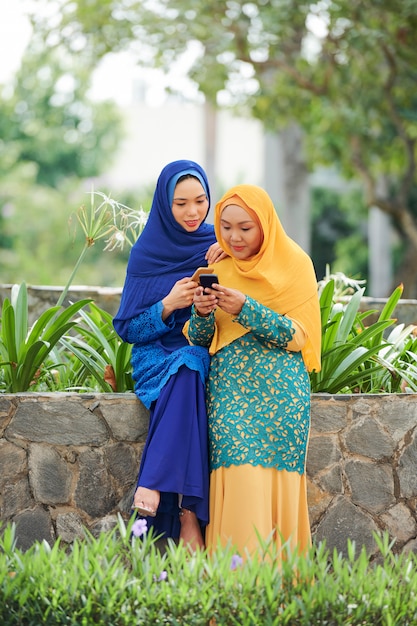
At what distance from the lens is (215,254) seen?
12.9 feet

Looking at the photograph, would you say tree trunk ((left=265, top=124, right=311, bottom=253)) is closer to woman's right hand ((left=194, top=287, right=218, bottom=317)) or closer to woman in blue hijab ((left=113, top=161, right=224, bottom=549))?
woman in blue hijab ((left=113, top=161, right=224, bottom=549))

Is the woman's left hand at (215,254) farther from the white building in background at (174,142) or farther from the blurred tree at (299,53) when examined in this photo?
the white building in background at (174,142)

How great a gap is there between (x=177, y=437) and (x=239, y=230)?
0.81 meters

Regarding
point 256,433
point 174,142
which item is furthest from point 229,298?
point 174,142

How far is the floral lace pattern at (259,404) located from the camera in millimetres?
3703

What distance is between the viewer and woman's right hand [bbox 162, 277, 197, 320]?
3938mm

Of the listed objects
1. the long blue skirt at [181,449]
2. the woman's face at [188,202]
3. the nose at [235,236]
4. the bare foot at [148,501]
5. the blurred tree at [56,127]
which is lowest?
the bare foot at [148,501]

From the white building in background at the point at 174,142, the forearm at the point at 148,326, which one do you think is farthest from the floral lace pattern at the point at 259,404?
the white building in background at the point at 174,142

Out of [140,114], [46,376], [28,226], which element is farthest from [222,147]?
[46,376]

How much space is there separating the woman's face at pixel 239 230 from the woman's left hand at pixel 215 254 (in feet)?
0.62

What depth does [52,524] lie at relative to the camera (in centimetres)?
427

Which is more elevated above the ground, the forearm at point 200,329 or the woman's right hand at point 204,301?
the woman's right hand at point 204,301

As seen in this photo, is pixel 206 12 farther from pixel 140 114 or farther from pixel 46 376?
pixel 140 114

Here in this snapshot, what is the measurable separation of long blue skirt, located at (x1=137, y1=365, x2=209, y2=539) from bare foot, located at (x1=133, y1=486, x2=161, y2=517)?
26mm
